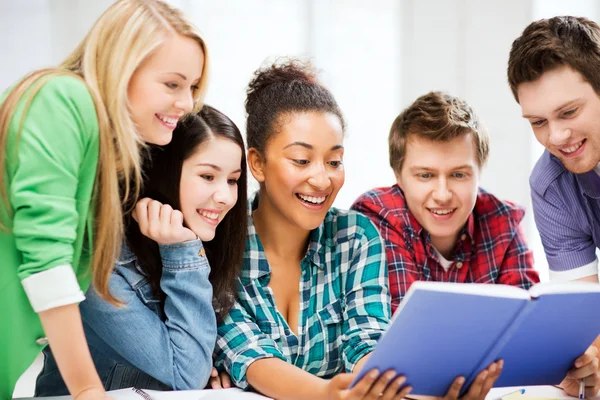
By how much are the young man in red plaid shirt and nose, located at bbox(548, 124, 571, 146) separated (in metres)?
0.30

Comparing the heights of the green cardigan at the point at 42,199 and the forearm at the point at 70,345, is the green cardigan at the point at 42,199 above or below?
above

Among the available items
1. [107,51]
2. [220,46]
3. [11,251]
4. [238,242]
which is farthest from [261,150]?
[220,46]

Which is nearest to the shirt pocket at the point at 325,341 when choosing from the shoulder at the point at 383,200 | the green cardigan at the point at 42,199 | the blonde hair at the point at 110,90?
the shoulder at the point at 383,200

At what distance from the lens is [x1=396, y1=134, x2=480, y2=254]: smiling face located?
1.99 meters

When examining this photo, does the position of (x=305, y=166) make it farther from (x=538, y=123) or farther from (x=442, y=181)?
(x=538, y=123)

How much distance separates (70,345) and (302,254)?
78 centimetres

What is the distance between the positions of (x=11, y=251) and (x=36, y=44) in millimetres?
2400

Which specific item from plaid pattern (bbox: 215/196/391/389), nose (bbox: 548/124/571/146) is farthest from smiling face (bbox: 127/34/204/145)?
nose (bbox: 548/124/571/146)

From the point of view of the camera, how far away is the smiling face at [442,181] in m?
1.99

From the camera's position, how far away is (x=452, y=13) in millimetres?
3625

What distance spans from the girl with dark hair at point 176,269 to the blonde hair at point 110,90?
17 centimetres

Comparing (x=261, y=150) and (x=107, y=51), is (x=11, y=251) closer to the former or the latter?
(x=107, y=51)

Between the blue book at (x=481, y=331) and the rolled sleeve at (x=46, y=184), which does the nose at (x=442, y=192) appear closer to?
the blue book at (x=481, y=331)

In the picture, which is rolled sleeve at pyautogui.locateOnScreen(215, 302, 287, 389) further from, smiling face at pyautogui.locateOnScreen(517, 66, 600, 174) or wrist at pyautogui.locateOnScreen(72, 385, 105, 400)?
smiling face at pyautogui.locateOnScreen(517, 66, 600, 174)
